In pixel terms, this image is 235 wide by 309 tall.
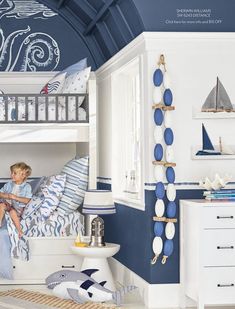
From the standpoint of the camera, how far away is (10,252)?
6895 millimetres

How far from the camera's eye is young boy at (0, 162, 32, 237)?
7.05 metres

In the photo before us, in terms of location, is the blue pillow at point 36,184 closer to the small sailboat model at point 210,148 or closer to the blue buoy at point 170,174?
the blue buoy at point 170,174

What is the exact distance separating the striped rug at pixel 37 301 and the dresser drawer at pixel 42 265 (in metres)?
0.44

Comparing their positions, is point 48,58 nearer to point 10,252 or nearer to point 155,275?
point 10,252

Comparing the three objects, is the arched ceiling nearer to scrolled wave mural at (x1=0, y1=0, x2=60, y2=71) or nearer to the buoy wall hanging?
scrolled wave mural at (x1=0, y1=0, x2=60, y2=71)

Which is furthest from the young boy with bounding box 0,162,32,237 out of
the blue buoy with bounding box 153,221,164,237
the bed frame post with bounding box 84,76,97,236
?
the blue buoy with bounding box 153,221,164,237

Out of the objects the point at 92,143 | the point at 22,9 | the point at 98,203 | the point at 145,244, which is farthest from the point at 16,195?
the point at 22,9

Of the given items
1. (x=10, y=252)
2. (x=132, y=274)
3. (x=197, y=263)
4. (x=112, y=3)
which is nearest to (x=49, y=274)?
(x=10, y=252)

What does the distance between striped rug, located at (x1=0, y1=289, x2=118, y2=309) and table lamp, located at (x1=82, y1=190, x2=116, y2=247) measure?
0.61 meters

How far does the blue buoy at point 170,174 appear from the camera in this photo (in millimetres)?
5832

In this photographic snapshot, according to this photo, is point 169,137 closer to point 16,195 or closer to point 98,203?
point 98,203

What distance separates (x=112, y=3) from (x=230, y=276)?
238cm

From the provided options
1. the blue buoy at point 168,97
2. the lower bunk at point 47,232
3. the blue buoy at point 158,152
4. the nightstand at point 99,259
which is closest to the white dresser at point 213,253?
the blue buoy at point 158,152

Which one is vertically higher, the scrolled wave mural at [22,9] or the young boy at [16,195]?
the scrolled wave mural at [22,9]
